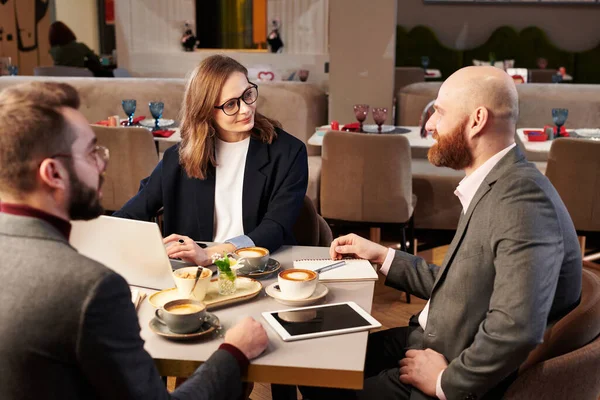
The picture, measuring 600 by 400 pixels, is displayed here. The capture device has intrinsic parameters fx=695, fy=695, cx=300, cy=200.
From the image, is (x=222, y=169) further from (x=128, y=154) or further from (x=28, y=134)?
Result: (x=128, y=154)

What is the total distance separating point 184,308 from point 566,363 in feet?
2.46

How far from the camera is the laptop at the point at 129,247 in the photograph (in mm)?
1540

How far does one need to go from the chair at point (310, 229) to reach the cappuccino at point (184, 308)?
2.91 feet

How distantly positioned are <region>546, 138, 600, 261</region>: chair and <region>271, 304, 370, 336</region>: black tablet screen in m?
2.22

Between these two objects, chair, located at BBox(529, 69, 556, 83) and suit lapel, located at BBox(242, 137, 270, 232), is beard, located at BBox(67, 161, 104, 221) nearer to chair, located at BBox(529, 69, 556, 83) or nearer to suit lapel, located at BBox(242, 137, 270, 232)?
suit lapel, located at BBox(242, 137, 270, 232)

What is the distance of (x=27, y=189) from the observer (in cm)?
100

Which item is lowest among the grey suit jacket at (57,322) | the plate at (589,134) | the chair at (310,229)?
the chair at (310,229)

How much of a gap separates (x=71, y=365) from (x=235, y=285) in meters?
0.66

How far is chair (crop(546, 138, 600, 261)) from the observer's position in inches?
131

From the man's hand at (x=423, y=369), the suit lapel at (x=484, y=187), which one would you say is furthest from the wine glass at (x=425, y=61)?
the man's hand at (x=423, y=369)

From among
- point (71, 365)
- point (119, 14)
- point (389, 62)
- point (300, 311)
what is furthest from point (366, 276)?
point (119, 14)

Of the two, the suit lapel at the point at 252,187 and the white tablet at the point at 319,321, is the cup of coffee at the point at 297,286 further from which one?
the suit lapel at the point at 252,187

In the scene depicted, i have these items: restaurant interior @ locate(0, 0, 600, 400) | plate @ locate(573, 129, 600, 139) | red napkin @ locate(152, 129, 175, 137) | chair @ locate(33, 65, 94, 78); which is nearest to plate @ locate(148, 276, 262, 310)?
restaurant interior @ locate(0, 0, 600, 400)

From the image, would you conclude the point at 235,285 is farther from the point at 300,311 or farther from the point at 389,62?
the point at 389,62
